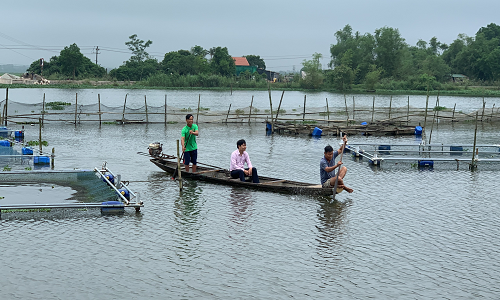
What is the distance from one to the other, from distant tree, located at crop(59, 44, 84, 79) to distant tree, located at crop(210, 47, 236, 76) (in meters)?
22.4

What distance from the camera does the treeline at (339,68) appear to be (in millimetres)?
85000

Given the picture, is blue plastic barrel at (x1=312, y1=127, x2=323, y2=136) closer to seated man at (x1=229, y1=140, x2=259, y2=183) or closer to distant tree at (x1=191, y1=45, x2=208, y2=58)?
seated man at (x1=229, y1=140, x2=259, y2=183)

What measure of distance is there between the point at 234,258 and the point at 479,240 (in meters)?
4.43

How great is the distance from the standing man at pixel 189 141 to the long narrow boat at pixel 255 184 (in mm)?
343

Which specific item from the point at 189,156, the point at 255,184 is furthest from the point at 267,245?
the point at 189,156

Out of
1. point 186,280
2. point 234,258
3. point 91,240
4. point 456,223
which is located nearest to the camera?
point 186,280

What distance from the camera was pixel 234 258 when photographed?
8180 mm

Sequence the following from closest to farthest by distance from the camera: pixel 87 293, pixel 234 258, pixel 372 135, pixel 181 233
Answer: pixel 87 293, pixel 234 258, pixel 181 233, pixel 372 135

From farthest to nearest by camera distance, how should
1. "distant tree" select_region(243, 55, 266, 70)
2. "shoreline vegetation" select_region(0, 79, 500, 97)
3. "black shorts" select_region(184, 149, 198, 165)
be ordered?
1. "distant tree" select_region(243, 55, 266, 70)
2. "shoreline vegetation" select_region(0, 79, 500, 97)
3. "black shorts" select_region(184, 149, 198, 165)

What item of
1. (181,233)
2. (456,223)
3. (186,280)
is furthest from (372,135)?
(186,280)

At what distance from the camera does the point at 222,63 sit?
297 ft

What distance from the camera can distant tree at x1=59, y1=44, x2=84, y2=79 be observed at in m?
82.4

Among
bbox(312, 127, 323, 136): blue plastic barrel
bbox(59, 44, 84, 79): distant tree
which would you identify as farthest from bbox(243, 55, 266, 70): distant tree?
bbox(312, 127, 323, 136): blue plastic barrel

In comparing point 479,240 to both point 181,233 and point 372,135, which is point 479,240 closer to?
point 181,233
